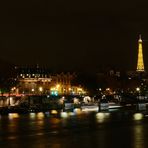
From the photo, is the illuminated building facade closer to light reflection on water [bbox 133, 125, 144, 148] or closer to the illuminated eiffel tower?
the illuminated eiffel tower

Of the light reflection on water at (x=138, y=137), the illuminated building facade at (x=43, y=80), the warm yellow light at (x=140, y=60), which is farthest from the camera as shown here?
the warm yellow light at (x=140, y=60)

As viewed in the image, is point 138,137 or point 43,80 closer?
point 138,137

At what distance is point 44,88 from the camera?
461ft

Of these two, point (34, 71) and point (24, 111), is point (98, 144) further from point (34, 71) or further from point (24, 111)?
point (34, 71)

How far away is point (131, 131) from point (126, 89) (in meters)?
103

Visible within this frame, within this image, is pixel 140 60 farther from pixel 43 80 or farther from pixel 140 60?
pixel 43 80

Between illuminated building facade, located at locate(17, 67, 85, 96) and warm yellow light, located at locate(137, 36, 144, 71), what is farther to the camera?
warm yellow light, located at locate(137, 36, 144, 71)

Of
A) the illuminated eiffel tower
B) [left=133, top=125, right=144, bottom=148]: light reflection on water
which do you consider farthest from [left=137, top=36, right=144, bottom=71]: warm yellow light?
[left=133, top=125, right=144, bottom=148]: light reflection on water

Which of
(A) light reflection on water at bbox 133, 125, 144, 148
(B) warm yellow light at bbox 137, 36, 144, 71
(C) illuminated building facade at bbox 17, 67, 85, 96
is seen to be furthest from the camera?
(B) warm yellow light at bbox 137, 36, 144, 71

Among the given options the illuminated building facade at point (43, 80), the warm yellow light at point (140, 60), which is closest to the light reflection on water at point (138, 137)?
→ the illuminated building facade at point (43, 80)

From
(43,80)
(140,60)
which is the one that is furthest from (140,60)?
(43,80)

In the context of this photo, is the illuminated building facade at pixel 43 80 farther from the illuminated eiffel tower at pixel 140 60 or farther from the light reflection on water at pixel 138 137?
the light reflection on water at pixel 138 137

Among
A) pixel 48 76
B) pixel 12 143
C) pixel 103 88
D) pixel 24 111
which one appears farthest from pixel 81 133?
pixel 48 76

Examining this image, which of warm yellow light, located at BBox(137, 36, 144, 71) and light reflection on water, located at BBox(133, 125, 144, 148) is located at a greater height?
warm yellow light, located at BBox(137, 36, 144, 71)
